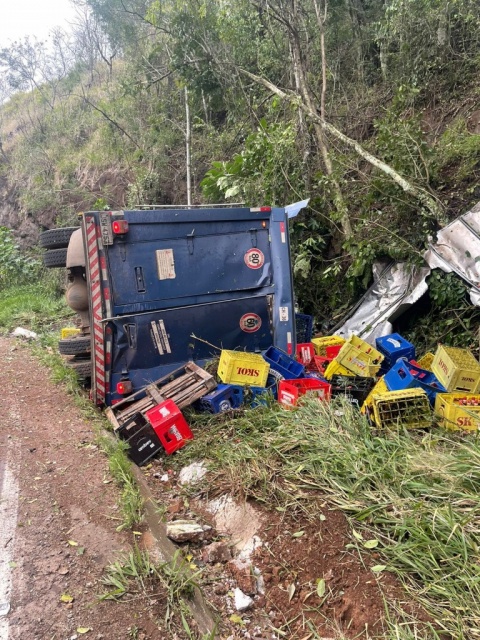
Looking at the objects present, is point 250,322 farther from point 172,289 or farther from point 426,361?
point 426,361

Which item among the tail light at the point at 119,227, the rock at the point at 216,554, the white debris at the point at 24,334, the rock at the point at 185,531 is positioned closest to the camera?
the rock at the point at 216,554

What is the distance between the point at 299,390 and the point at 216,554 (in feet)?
7.17

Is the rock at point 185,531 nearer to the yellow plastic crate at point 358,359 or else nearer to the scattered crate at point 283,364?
the scattered crate at point 283,364

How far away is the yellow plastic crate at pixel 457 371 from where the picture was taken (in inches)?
184

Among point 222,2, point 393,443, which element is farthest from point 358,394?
point 222,2

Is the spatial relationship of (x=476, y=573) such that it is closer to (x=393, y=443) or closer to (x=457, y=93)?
(x=393, y=443)

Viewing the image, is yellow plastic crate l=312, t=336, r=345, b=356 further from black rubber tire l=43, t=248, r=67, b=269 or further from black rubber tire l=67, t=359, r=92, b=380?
black rubber tire l=43, t=248, r=67, b=269

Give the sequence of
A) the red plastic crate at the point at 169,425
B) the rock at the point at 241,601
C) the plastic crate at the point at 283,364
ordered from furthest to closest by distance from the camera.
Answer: the plastic crate at the point at 283,364 → the red plastic crate at the point at 169,425 → the rock at the point at 241,601

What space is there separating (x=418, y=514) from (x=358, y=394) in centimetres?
244

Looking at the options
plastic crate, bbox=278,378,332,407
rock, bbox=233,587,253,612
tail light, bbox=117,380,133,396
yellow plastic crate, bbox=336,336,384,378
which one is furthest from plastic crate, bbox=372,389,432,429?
tail light, bbox=117,380,133,396

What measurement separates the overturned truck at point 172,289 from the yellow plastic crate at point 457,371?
5.85 feet

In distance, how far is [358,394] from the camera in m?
5.09

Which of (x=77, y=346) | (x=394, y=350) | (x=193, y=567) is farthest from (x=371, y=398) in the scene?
(x=77, y=346)

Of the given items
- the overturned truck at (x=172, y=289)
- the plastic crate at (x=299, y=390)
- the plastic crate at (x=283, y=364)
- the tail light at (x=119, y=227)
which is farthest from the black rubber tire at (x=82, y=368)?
the plastic crate at (x=299, y=390)
